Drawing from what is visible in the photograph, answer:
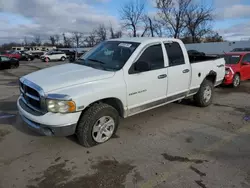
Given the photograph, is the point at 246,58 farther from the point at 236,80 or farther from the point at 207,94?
the point at 207,94

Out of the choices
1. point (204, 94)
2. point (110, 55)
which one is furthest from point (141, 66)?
point (204, 94)

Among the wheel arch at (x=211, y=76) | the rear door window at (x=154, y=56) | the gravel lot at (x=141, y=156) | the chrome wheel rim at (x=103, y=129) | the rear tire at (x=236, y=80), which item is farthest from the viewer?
the rear tire at (x=236, y=80)

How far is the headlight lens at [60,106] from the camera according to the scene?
3.23 meters

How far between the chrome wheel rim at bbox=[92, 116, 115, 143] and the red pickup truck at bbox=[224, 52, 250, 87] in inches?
260

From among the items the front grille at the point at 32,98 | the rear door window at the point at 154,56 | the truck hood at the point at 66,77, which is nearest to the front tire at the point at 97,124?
the truck hood at the point at 66,77

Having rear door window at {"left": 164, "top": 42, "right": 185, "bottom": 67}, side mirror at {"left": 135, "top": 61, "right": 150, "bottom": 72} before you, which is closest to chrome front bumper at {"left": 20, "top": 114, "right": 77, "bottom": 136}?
side mirror at {"left": 135, "top": 61, "right": 150, "bottom": 72}

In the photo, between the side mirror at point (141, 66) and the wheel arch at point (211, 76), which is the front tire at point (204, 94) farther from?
the side mirror at point (141, 66)

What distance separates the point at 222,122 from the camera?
504 centimetres

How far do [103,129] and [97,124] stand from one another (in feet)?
0.60

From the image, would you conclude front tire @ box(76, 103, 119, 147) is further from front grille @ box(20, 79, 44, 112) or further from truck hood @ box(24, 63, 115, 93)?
front grille @ box(20, 79, 44, 112)

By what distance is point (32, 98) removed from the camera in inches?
141

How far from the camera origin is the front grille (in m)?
3.44

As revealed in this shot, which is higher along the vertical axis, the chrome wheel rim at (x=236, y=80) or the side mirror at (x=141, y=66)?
the side mirror at (x=141, y=66)

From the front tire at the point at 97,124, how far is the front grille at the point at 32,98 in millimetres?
715
